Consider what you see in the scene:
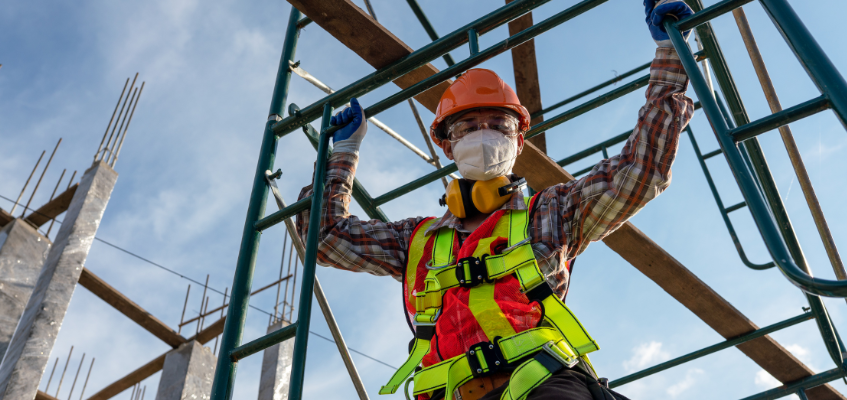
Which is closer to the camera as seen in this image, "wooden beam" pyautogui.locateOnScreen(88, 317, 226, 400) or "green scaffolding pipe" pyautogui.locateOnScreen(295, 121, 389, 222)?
"green scaffolding pipe" pyautogui.locateOnScreen(295, 121, 389, 222)

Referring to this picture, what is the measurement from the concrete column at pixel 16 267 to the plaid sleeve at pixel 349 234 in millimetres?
8256

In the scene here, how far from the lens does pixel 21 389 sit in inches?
320

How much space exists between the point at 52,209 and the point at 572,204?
10369 mm

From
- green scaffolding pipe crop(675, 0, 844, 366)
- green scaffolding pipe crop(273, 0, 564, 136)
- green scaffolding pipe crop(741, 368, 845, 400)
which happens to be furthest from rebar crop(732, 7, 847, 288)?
green scaffolding pipe crop(273, 0, 564, 136)

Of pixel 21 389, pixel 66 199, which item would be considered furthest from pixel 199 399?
pixel 66 199

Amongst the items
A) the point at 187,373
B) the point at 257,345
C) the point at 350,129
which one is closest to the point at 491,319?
the point at 257,345

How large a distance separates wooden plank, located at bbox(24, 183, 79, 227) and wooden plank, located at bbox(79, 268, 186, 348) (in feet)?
4.60

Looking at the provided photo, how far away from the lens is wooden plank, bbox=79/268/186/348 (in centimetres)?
1009

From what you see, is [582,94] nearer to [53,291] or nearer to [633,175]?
[633,175]

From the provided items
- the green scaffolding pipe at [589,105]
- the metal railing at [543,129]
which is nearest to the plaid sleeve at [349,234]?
the metal railing at [543,129]

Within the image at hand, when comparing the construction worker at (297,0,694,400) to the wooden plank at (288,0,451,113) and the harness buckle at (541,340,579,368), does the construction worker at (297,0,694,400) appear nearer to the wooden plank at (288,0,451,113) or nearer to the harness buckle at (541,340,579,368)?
the harness buckle at (541,340,579,368)

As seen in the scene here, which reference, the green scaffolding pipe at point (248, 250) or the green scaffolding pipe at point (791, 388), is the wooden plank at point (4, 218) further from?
the green scaffolding pipe at point (791, 388)

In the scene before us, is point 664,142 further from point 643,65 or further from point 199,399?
point 199,399

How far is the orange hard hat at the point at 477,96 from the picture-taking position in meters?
3.20
